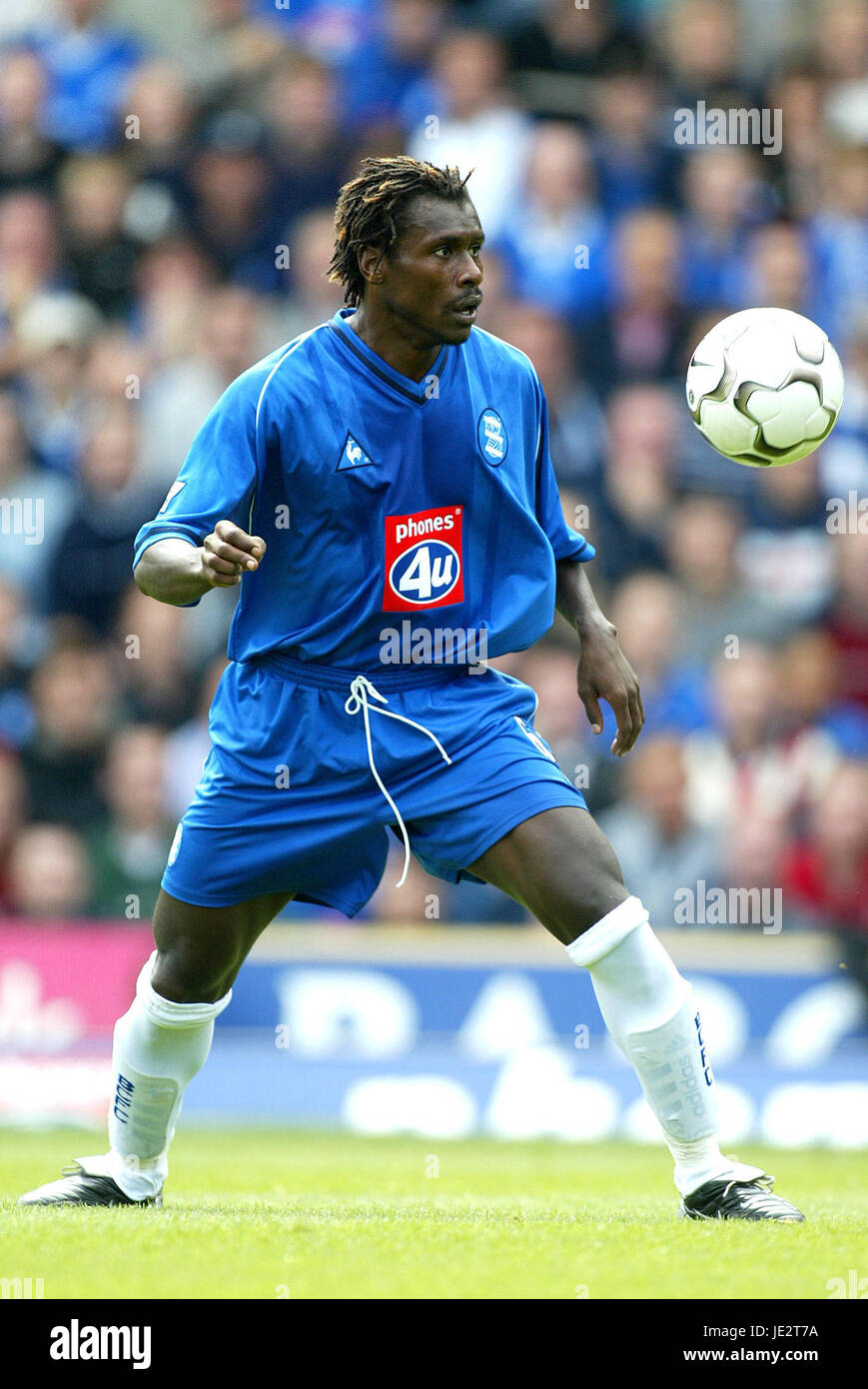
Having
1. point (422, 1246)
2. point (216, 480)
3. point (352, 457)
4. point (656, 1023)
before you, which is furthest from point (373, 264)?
point (422, 1246)

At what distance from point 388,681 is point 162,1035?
1.20 metres

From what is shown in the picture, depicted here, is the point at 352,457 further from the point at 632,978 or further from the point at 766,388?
the point at 632,978

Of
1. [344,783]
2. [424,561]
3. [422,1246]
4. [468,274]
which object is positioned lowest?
[422,1246]

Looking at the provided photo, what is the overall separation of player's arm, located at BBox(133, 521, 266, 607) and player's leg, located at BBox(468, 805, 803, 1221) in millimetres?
1067

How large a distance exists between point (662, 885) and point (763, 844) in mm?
570

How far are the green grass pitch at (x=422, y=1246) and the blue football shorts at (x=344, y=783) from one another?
0.90 metres

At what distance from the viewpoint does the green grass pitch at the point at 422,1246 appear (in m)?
4.28

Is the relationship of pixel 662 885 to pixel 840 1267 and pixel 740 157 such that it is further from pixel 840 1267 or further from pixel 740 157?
pixel 840 1267

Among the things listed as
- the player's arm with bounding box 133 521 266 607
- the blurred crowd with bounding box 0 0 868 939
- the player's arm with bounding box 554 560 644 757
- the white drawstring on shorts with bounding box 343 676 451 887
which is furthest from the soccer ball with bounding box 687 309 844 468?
the blurred crowd with bounding box 0 0 868 939

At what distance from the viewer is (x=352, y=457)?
5.18m

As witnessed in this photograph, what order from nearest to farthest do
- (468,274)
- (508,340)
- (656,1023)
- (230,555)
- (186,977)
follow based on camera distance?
(230,555) < (656,1023) < (468,274) < (186,977) < (508,340)

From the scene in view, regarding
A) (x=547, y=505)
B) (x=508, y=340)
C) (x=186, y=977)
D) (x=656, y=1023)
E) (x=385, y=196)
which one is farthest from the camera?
(x=508, y=340)

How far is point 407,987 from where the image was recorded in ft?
31.7
